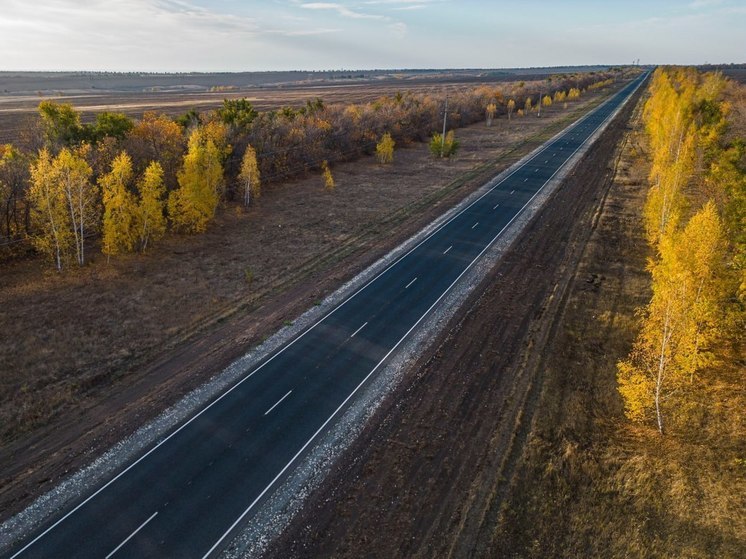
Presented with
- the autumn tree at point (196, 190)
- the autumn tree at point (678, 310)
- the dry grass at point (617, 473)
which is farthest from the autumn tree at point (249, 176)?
the autumn tree at point (678, 310)

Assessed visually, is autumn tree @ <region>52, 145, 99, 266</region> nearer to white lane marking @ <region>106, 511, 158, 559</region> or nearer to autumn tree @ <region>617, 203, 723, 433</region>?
white lane marking @ <region>106, 511, 158, 559</region>

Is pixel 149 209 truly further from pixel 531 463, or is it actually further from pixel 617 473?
pixel 617 473

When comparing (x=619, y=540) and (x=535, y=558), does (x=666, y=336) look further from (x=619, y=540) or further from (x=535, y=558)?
(x=535, y=558)

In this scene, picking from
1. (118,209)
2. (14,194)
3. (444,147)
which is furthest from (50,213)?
(444,147)

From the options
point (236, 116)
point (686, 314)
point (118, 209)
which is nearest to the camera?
point (686, 314)

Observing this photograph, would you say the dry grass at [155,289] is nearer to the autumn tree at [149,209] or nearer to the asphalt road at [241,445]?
the autumn tree at [149,209]

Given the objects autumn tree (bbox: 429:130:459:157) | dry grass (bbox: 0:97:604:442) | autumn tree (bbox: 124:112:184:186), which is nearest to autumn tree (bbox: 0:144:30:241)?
dry grass (bbox: 0:97:604:442)
